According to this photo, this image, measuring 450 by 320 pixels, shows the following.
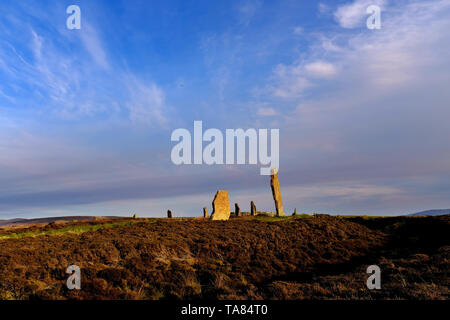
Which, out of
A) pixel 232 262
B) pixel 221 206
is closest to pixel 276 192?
pixel 221 206

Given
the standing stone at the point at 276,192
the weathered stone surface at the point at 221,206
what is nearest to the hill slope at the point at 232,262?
the weathered stone surface at the point at 221,206

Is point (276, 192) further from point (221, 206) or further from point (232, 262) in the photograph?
point (232, 262)

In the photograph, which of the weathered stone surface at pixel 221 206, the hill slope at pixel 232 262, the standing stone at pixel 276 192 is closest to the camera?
the hill slope at pixel 232 262

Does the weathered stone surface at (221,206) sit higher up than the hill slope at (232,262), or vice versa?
the weathered stone surface at (221,206)

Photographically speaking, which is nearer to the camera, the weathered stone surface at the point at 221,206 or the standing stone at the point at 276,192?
the weathered stone surface at the point at 221,206

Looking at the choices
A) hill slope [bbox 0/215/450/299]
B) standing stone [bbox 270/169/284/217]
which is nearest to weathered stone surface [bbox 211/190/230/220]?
standing stone [bbox 270/169/284/217]

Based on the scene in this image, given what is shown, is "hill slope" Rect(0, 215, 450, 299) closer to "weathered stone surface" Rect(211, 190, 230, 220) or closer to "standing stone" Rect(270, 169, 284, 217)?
"weathered stone surface" Rect(211, 190, 230, 220)

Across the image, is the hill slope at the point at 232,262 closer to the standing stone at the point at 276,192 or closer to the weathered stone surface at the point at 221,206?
the weathered stone surface at the point at 221,206

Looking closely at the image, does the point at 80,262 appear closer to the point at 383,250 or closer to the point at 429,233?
the point at 383,250

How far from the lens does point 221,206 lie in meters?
27.9

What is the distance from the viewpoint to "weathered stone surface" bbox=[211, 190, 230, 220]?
27.5m

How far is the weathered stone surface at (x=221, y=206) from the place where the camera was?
27453mm

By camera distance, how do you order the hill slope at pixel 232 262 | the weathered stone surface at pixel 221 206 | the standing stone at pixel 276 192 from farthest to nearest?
the standing stone at pixel 276 192
the weathered stone surface at pixel 221 206
the hill slope at pixel 232 262
